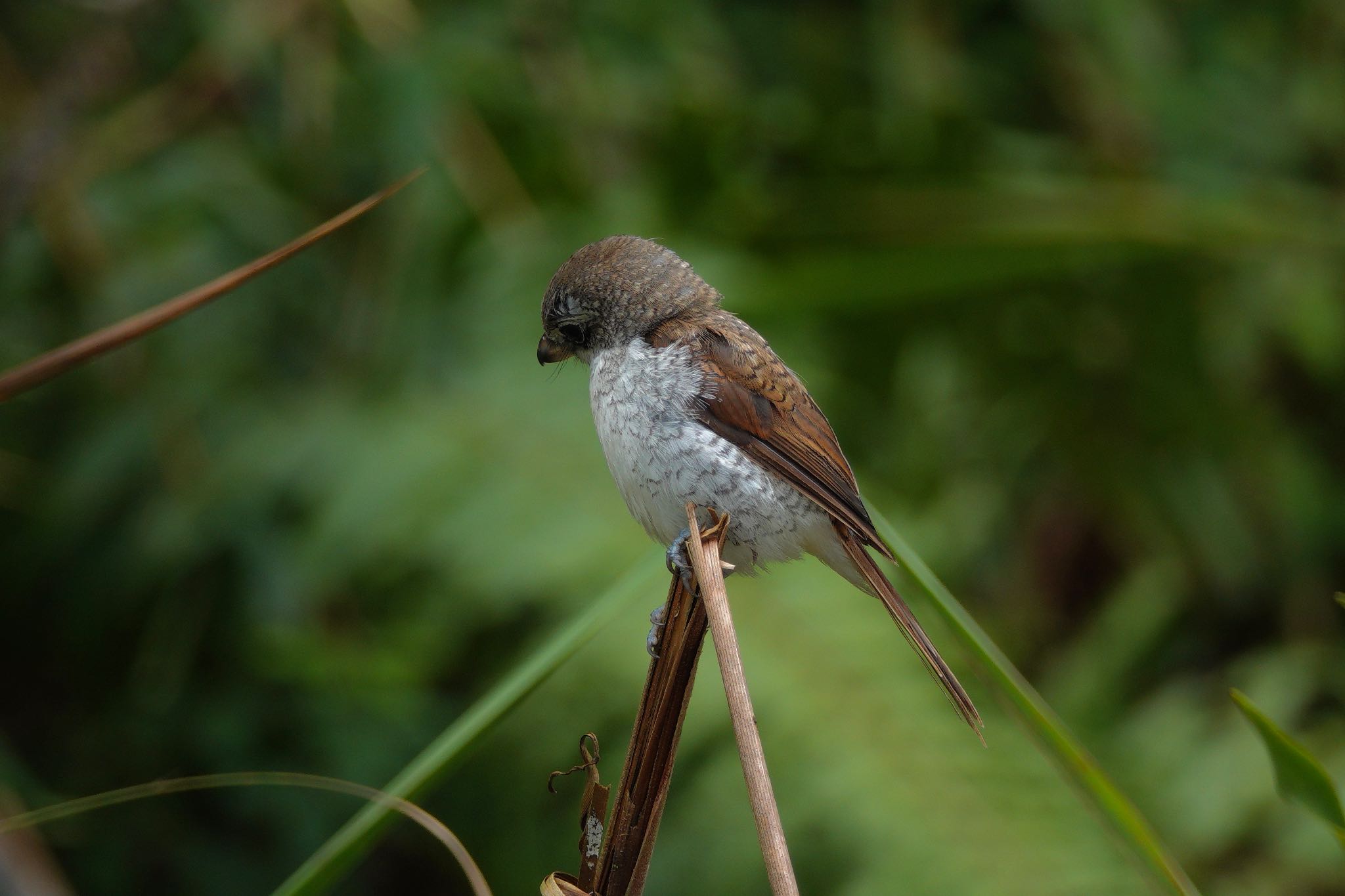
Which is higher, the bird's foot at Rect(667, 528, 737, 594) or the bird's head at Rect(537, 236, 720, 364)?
the bird's head at Rect(537, 236, 720, 364)

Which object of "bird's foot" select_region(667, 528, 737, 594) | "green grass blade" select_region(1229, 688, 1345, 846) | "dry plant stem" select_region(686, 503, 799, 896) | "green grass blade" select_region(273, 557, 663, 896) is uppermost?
"bird's foot" select_region(667, 528, 737, 594)

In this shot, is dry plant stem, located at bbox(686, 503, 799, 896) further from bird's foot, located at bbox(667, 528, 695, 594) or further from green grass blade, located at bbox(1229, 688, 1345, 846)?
green grass blade, located at bbox(1229, 688, 1345, 846)

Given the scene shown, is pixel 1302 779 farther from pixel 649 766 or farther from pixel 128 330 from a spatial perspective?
pixel 128 330

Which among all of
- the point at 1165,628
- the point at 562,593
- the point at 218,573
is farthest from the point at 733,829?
the point at 1165,628

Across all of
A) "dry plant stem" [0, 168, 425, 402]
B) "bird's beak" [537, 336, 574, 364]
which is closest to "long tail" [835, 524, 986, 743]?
"bird's beak" [537, 336, 574, 364]

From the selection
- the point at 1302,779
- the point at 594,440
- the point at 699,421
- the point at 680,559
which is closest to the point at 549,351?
the point at 699,421

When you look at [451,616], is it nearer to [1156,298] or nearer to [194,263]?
[194,263]

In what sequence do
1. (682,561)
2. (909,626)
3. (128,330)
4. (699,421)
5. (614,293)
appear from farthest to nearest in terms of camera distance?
1. (614,293)
2. (699,421)
3. (909,626)
4. (682,561)
5. (128,330)
